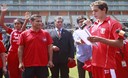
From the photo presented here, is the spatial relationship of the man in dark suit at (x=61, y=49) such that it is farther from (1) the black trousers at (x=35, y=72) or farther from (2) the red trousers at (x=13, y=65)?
(1) the black trousers at (x=35, y=72)

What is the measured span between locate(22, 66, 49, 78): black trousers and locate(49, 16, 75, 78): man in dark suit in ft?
4.70

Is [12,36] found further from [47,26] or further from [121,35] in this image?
[47,26]

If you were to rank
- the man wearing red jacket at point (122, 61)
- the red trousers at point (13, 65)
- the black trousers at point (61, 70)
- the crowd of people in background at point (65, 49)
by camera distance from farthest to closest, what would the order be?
the black trousers at point (61, 70) → the red trousers at point (13, 65) → the man wearing red jacket at point (122, 61) → the crowd of people in background at point (65, 49)

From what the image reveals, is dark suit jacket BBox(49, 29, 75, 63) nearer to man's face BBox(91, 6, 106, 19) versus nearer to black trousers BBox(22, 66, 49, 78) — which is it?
black trousers BBox(22, 66, 49, 78)

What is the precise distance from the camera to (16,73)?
7.77m

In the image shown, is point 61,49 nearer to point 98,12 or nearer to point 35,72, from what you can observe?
point 35,72

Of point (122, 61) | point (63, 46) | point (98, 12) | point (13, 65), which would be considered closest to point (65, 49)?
Result: point (63, 46)

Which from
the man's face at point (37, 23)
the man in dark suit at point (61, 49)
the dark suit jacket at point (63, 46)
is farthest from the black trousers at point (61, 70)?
the man's face at point (37, 23)

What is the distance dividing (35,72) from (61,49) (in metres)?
1.57

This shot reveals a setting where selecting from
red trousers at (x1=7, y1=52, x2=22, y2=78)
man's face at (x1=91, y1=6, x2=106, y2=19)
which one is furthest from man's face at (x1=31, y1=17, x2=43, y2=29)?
man's face at (x1=91, y1=6, x2=106, y2=19)

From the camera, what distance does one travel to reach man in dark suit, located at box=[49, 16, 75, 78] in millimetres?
7605

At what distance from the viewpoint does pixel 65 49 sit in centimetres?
764

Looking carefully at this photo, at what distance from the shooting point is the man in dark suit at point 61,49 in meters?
7.61

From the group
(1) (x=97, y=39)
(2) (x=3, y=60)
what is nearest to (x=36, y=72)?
(2) (x=3, y=60)
